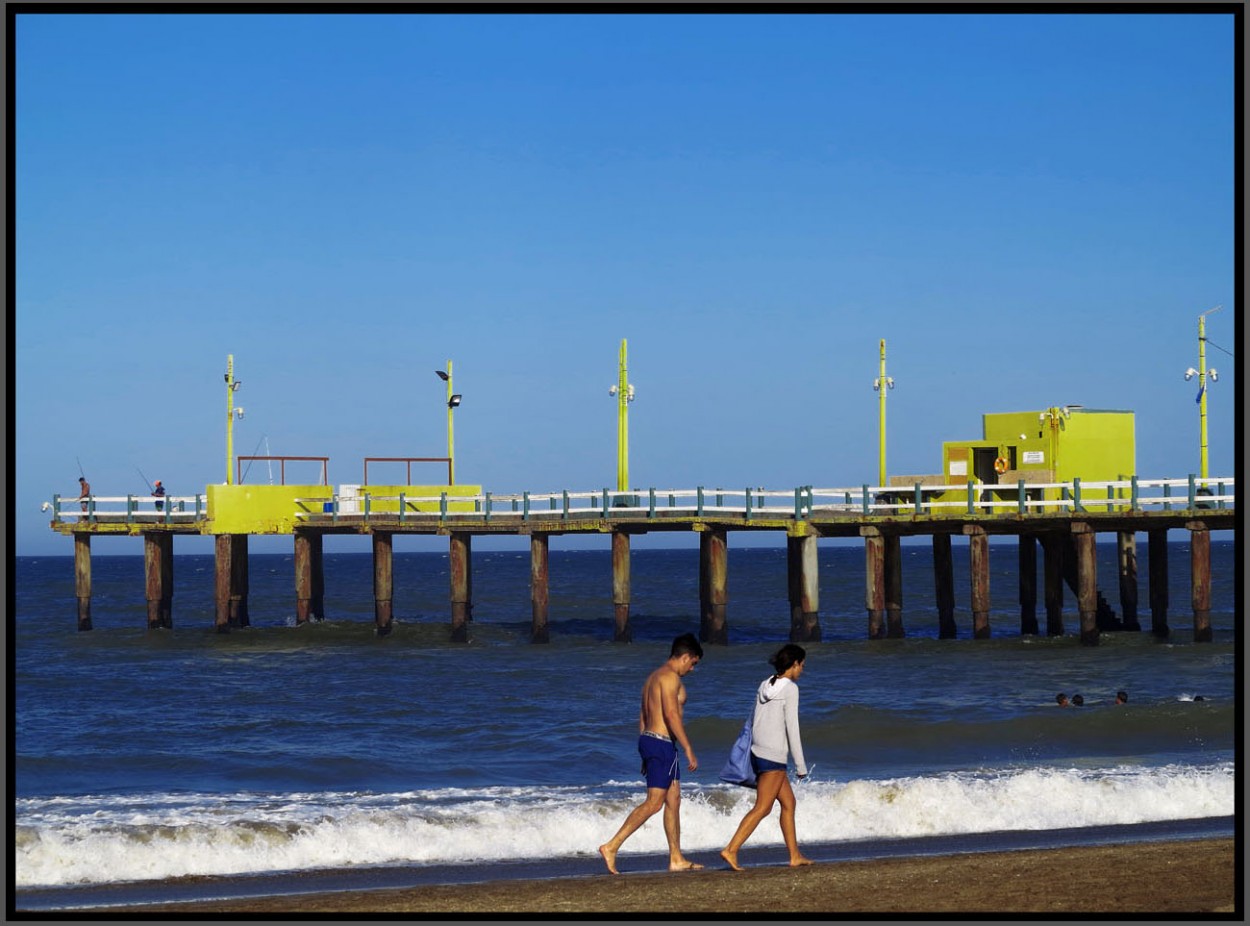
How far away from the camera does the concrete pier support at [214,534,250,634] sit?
3862cm

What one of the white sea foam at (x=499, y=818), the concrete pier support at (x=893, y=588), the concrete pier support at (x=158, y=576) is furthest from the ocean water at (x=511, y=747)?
the concrete pier support at (x=158, y=576)

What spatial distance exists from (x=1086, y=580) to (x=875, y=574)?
4166 mm

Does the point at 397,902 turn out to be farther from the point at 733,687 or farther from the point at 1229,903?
the point at 733,687

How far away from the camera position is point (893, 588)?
116ft

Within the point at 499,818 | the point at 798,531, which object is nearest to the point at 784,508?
the point at 798,531

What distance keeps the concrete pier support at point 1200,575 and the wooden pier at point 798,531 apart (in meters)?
0.04

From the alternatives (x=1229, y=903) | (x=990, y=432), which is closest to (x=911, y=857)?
(x=1229, y=903)

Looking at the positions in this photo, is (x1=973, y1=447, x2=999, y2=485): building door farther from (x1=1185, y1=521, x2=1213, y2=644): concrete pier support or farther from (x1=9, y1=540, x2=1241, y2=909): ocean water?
(x1=1185, y1=521, x2=1213, y2=644): concrete pier support

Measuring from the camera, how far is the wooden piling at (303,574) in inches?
1538

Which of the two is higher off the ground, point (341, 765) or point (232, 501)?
point (232, 501)

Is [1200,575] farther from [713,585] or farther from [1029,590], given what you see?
[713,585]

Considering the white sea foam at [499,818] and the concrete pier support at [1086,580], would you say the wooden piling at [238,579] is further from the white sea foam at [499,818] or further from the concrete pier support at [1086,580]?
the white sea foam at [499,818]

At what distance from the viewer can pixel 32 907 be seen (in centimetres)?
1138

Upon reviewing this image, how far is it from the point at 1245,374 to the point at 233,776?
1264 centimetres
